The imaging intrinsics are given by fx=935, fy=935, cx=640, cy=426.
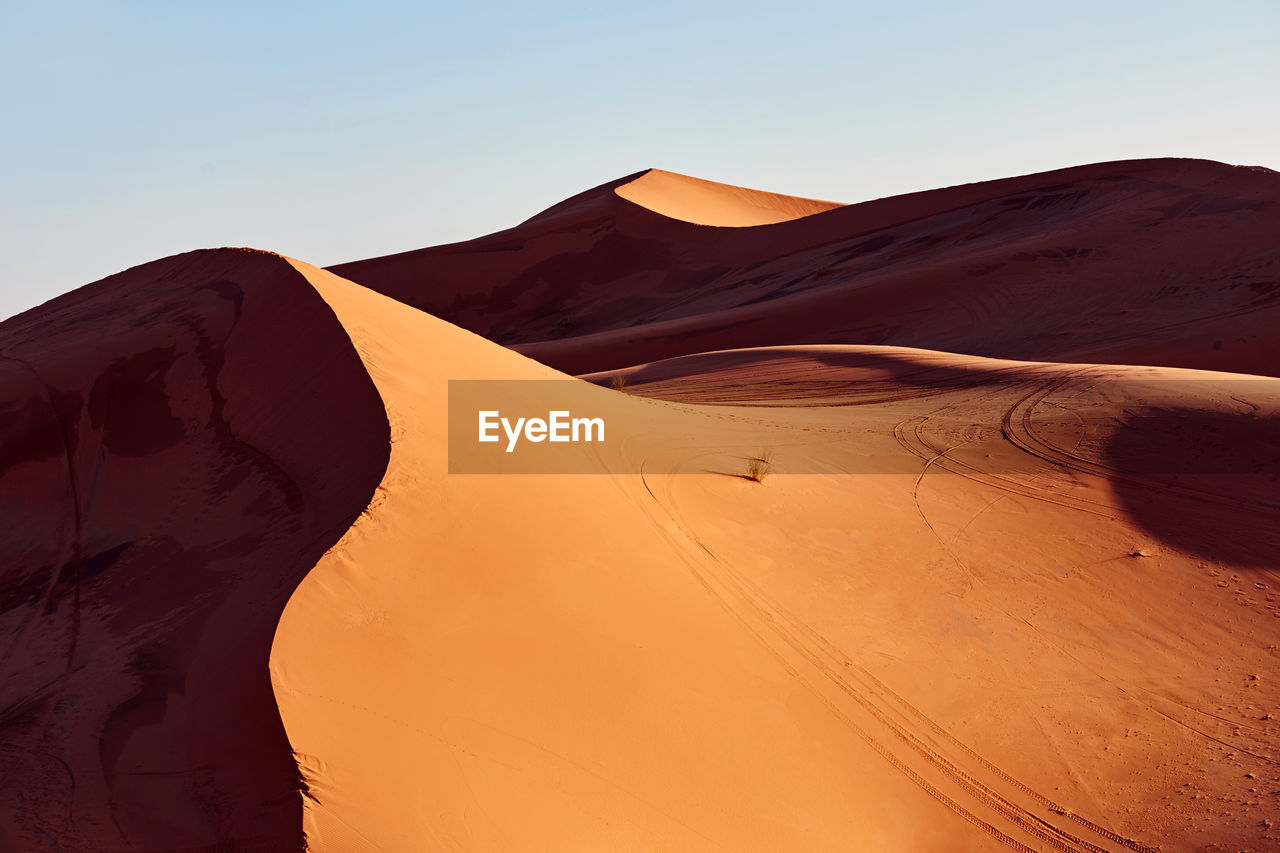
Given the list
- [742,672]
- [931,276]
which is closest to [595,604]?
[742,672]

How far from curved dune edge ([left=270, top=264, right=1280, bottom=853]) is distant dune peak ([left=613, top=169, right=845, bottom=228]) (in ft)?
103

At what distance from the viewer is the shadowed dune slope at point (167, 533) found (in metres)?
3.88

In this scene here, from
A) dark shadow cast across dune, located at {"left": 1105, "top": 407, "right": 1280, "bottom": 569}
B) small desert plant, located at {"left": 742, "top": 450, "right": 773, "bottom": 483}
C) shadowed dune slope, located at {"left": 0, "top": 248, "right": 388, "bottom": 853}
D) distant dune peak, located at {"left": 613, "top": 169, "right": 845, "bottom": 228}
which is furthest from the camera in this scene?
distant dune peak, located at {"left": 613, "top": 169, "right": 845, "bottom": 228}

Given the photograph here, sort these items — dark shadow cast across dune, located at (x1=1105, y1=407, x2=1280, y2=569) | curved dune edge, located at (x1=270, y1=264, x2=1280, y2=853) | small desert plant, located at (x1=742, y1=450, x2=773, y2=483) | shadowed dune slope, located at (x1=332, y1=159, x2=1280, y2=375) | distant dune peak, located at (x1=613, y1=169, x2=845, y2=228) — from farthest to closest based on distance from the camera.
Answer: distant dune peak, located at (x1=613, y1=169, x2=845, y2=228) < shadowed dune slope, located at (x1=332, y1=159, x2=1280, y2=375) < small desert plant, located at (x1=742, y1=450, x2=773, y2=483) < dark shadow cast across dune, located at (x1=1105, y1=407, x2=1280, y2=569) < curved dune edge, located at (x1=270, y1=264, x2=1280, y2=853)

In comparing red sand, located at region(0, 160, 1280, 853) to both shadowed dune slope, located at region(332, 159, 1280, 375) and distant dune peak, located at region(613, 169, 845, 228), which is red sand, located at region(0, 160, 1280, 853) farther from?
distant dune peak, located at region(613, 169, 845, 228)

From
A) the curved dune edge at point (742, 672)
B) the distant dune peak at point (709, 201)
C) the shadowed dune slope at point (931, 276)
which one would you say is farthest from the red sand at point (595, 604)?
the distant dune peak at point (709, 201)

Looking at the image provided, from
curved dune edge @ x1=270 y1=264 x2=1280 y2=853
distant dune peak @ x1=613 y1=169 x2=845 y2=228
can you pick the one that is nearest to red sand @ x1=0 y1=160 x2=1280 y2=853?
curved dune edge @ x1=270 y1=264 x2=1280 y2=853

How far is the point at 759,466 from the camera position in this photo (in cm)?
820

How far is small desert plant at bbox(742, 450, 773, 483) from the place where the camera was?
7.86 metres

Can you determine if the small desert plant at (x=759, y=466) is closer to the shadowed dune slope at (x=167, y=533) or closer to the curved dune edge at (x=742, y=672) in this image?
the curved dune edge at (x=742, y=672)

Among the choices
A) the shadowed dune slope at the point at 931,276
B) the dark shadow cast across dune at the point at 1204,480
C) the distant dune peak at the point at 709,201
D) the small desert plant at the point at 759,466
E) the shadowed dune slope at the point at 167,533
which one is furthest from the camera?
the distant dune peak at the point at 709,201

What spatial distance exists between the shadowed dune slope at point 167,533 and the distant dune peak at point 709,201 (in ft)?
98.1

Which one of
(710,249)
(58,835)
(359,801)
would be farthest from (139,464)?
(710,249)

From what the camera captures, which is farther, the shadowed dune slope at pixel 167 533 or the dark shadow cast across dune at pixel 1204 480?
the dark shadow cast across dune at pixel 1204 480
